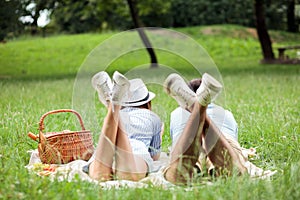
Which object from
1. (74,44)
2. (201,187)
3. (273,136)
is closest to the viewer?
(201,187)

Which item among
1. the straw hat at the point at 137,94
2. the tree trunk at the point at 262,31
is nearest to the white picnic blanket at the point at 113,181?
the straw hat at the point at 137,94

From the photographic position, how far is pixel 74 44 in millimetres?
22781

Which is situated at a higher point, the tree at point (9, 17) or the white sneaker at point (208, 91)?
the tree at point (9, 17)

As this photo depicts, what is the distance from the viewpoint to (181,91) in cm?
298

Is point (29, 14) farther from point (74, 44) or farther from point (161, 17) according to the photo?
point (161, 17)

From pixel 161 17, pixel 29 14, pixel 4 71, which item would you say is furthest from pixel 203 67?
pixel 161 17

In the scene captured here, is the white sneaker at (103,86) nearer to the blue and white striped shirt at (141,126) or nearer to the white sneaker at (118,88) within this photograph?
the white sneaker at (118,88)

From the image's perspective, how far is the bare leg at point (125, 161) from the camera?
10.6ft

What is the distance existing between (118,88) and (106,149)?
39cm

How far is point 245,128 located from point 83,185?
261cm

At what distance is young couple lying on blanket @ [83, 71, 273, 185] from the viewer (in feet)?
9.67

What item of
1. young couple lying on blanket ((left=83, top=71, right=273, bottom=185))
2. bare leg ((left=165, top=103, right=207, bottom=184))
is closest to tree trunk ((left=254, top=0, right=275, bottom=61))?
young couple lying on blanket ((left=83, top=71, right=273, bottom=185))

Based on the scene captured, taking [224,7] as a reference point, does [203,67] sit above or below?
below

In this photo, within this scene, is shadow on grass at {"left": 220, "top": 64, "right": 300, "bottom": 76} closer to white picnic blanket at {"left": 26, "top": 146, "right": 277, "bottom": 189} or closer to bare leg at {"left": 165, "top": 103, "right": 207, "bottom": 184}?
white picnic blanket at {"left": 26, "top": 146, "right": 277, "bottom": 189}
